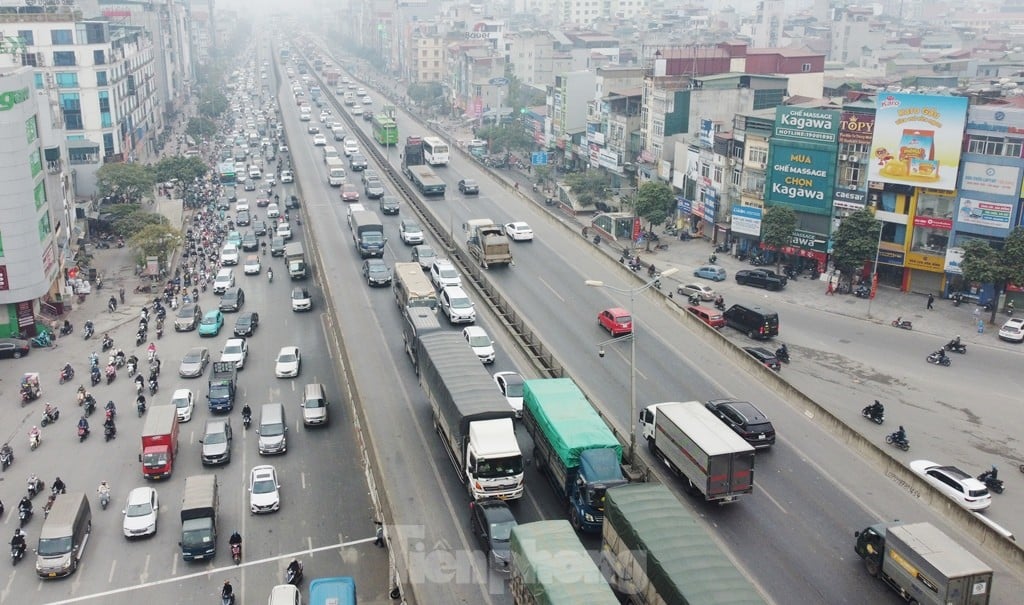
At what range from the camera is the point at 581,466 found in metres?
30.7

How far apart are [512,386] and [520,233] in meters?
26.9

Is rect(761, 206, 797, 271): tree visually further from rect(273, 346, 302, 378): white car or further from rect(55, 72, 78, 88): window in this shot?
rect(55, 72, 78, 88): window

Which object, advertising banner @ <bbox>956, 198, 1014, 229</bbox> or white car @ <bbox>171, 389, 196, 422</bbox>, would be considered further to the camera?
advertising banner @ <bbox>956, 198, 1014, 229</bbox>

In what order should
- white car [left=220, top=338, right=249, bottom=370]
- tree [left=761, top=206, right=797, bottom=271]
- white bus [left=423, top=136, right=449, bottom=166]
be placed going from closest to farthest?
1. white car [left=220, top=338, right=249, bottom=370]
2. tree [left=761, top=206, right=797, bottom=271]
3. white bus [left=423, top=136, right=449, bottom=166]

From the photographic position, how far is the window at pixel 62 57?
103438mm

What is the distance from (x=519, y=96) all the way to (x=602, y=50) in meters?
23.3

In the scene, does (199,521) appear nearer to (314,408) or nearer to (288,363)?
(314,408)

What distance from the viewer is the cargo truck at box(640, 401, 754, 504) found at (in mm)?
30422

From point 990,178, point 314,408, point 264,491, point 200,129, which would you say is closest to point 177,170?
point 200,129

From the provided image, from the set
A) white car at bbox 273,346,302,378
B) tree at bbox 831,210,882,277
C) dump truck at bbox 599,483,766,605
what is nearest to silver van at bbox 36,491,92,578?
white car at bbox 273,346,302,378

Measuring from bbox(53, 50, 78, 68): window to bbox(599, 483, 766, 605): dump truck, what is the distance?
319ft

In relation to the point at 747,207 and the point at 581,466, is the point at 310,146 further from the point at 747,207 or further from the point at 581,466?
the point at 581,466

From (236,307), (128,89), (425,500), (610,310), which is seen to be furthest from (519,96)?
(425,500)

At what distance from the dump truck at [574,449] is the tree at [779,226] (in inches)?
1685
